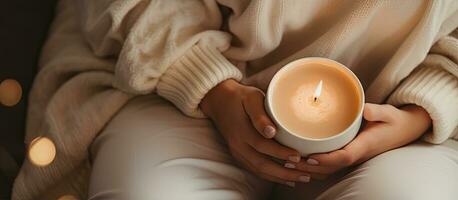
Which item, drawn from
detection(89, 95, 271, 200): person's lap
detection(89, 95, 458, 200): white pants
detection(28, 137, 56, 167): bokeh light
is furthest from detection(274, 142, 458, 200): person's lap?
detection(28, 137, 56, 167): bokeh light

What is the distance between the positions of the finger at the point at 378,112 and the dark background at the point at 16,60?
51cm

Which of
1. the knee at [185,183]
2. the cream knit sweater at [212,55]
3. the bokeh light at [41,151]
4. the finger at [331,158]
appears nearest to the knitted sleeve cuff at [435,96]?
the cream knit sweater at [212,55]

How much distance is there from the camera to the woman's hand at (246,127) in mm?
746

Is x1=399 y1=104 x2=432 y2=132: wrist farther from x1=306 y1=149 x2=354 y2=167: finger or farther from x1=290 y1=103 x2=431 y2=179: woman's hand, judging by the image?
x1=306 y1=149 x2=354 y2=167: finger

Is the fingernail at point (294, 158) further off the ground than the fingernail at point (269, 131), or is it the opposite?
the fingernail at point (269, 131)

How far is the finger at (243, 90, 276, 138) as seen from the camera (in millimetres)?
684

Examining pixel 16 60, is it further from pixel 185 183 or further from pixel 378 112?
pixel 378 112

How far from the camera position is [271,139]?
2.35 feet

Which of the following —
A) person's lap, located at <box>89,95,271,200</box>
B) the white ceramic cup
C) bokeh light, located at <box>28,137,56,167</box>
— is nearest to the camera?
the white ceramic cup

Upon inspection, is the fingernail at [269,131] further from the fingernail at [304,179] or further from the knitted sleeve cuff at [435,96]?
the knitted sleeve cuff at [435,96]

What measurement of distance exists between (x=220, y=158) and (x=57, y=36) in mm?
325

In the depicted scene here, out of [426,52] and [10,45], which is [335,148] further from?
[10,45]

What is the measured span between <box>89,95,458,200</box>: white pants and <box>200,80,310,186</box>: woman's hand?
3 centimetres

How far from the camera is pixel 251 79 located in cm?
86
